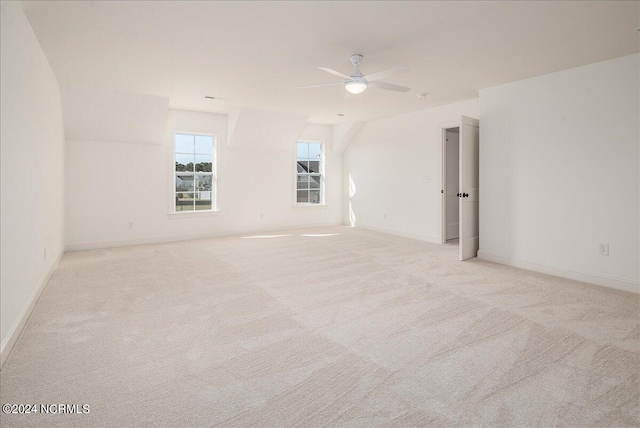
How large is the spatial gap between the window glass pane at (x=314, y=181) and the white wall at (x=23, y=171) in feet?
17.2

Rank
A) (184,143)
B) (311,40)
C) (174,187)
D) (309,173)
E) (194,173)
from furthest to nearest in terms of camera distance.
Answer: (309,173) < (194,173) < (184,143) < (174,187) < (311,40)

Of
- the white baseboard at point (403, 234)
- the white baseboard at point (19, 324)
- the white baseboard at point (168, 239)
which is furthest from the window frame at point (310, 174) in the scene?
the white baseboard at point (19, 324)

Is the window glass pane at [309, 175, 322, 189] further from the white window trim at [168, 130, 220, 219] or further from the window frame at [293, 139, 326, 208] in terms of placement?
the white window trim at [168, 130, 220, 219]

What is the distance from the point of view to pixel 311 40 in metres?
3.23

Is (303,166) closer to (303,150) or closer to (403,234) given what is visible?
(303,150)

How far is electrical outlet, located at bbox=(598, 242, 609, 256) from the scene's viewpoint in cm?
379

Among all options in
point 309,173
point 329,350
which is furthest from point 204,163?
point 329,350

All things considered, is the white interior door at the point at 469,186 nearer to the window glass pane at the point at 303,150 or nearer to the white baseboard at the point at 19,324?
the window glass pane at the point at 303,150

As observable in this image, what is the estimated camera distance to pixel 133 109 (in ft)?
17.8

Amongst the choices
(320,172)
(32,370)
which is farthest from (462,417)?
(320,172)

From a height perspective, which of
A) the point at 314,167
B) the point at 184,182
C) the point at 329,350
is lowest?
the point at 329,350

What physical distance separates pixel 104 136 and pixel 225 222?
2608 mm

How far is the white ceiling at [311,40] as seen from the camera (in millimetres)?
2662

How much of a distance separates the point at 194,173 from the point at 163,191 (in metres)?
0.70
